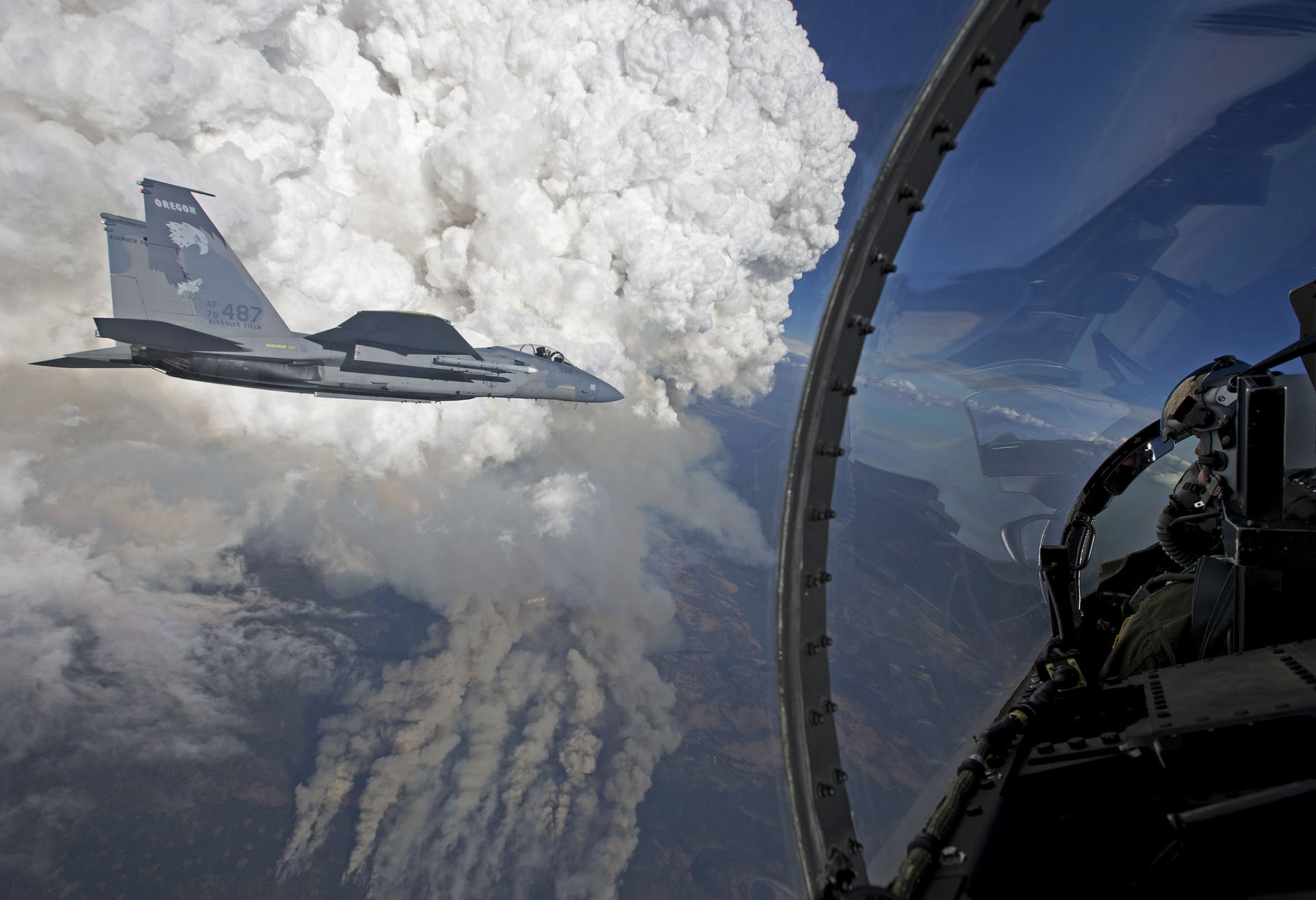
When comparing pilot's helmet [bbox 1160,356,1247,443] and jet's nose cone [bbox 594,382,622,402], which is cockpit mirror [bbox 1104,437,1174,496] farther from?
jet's nose cone [bbox 594,382,622,402]

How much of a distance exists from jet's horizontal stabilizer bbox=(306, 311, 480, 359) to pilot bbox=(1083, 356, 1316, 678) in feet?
44.6

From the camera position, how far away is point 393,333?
14203 mm

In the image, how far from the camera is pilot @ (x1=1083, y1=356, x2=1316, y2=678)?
5.92 ft

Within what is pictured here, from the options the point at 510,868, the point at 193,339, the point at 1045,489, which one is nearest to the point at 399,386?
the point at 193,339

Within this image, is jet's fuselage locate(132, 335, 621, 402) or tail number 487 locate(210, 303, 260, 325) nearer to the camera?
jet's fuselage locate(132, 335, 621, 402)

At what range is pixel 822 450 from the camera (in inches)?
64.4

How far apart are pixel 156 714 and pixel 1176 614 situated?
4683cm

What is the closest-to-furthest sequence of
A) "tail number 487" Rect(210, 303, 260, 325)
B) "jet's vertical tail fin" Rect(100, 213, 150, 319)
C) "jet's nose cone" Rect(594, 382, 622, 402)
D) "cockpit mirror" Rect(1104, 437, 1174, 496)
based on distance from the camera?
"cockpit mirror" Rect(1104, 437, 1174, 496), "jet's vertical tail fin" Rect(100, 213, 150, 319), "tail number 487" Rect(210, 303, 260, 325), "jet's nose cone" Rect(594, 382, 622, 402)

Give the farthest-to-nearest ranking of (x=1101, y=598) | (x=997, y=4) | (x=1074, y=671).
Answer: (x=1101, y=598) → (x=1074, y=671) → (x=997, y=4)

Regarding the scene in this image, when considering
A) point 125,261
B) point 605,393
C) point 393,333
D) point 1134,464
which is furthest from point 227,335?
point 1134,464

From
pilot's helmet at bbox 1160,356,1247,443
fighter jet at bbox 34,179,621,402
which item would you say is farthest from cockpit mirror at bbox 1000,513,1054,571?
fighter jet at bbox 34,179,621,402

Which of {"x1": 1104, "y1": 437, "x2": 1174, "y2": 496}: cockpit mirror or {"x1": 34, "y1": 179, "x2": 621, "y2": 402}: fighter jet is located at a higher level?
{"x1": 34, "y1": 179, "x2": 621, "y2": 402}: fighter jet

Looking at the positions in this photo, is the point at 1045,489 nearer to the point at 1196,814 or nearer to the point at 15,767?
the point at 1196,814

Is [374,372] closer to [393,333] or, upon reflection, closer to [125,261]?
[393,333]
